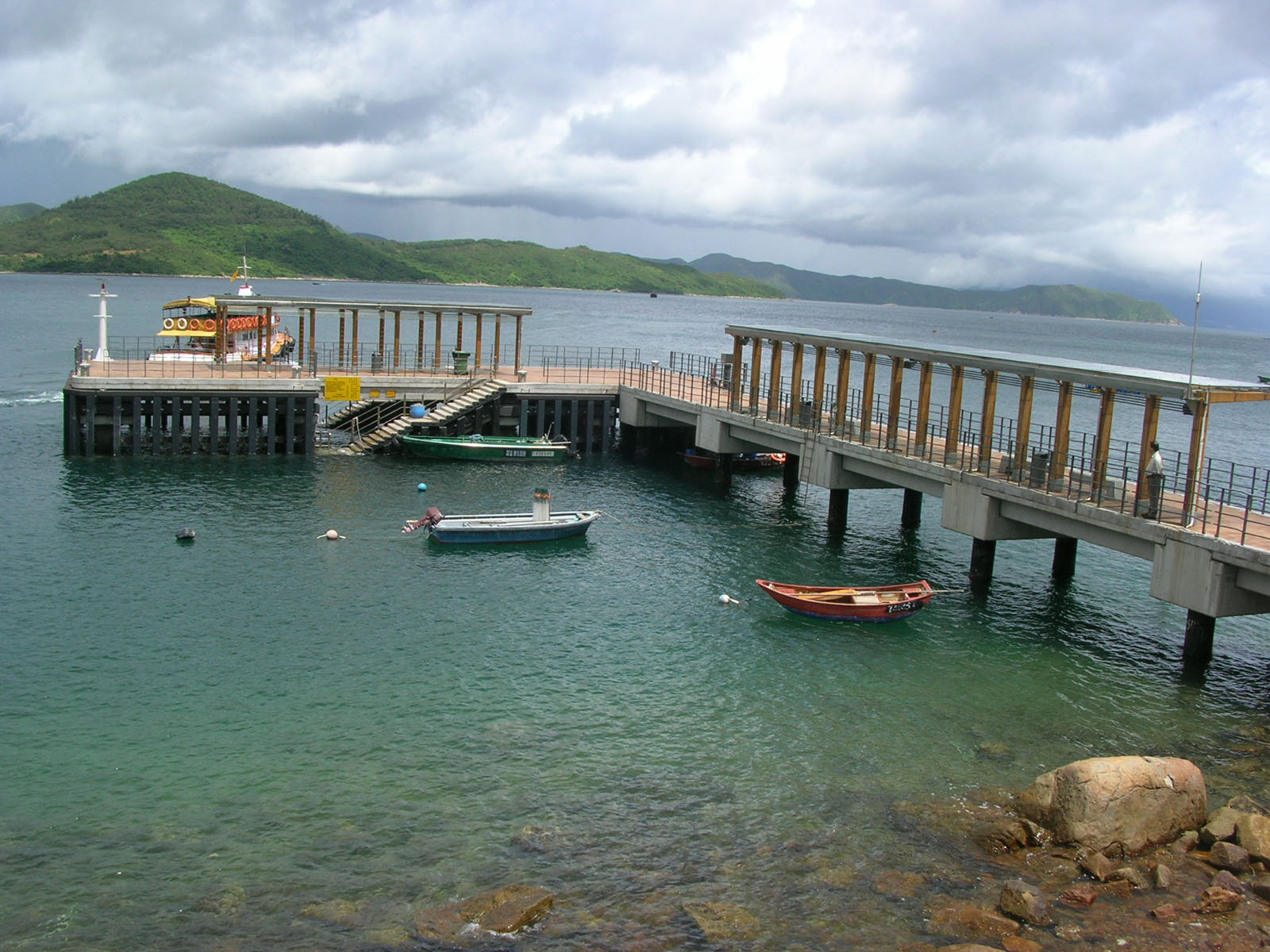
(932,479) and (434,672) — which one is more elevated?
(932,479)

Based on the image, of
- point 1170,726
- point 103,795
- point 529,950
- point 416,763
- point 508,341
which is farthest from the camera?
point 508,341

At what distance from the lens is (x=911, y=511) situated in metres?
50.2

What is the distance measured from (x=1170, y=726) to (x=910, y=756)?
7.66 meters

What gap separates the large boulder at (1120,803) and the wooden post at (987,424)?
58.2ft

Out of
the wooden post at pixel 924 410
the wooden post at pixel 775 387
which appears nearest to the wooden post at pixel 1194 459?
the wooden post at pixel 924 410

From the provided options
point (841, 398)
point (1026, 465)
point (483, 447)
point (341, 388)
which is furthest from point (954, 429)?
point (341, 388)

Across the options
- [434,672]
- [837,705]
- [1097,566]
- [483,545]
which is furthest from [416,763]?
[1097,566]

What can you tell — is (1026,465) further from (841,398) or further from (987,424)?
(841,398)

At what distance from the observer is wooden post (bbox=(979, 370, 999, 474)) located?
39.8 m

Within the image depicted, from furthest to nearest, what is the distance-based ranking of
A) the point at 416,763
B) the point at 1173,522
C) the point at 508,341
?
the point at 508,341 → the point at 1173,522 → the point at 416,763

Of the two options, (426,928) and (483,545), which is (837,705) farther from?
(483,545)

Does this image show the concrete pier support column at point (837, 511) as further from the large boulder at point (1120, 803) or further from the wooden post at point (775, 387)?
the large boulder at point (1120, 803)

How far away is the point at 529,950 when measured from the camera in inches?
737

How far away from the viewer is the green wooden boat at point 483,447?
59.5m
